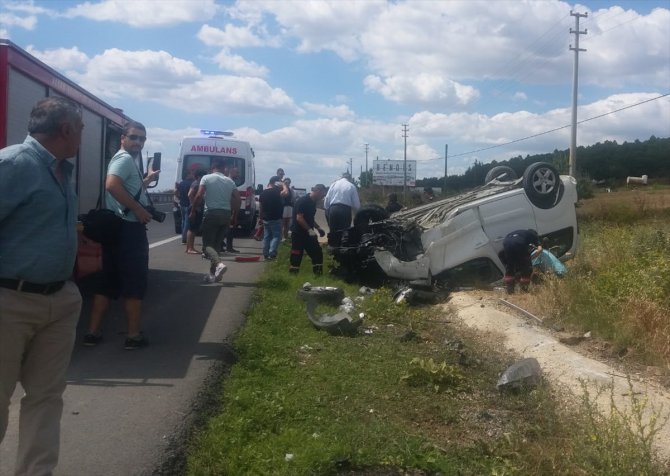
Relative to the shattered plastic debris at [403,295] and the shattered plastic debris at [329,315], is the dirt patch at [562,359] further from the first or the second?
the shattered plastic debris at [329,315]

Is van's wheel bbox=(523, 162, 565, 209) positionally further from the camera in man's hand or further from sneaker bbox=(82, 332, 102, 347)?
sneaker bbox=(82, 332, 102, 347)

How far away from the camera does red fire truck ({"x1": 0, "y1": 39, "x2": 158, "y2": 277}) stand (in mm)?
6512

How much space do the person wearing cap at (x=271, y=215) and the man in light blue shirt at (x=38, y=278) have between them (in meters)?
10.1

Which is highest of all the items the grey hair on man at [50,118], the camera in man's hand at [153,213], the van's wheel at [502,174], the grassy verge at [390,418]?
the van's wheel at [502,174]

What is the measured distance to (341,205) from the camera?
12219mm

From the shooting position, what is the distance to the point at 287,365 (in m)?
6.39

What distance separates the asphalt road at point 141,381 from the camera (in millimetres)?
4336

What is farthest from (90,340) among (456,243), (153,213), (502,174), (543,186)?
(502,174)

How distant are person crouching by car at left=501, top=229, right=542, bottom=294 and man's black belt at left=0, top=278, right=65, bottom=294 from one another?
6654mm

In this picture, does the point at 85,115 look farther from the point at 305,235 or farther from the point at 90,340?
the point at 305,235

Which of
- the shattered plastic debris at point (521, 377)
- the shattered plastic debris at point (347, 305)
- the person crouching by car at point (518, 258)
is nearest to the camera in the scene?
the shattered plastic debris at point (521, 377)

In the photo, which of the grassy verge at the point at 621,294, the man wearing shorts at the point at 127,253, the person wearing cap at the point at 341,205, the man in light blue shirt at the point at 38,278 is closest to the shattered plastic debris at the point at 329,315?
the man wearing shorts at the point at 127,253

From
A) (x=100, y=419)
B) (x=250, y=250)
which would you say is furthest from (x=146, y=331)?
(x=250, y=250)

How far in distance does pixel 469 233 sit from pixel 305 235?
293 centimetres
